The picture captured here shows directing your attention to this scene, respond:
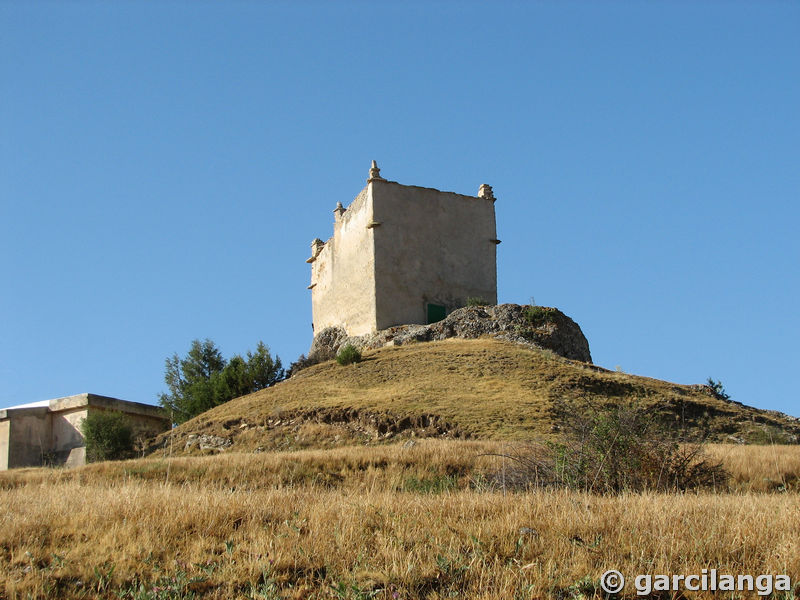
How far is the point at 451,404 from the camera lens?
2122 cm

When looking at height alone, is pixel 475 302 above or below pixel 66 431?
above

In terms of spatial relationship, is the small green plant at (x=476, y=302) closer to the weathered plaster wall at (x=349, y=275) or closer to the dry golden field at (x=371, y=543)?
the weathered plaster wall at (x=349, y=275)

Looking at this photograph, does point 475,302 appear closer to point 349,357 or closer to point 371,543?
point 349,357

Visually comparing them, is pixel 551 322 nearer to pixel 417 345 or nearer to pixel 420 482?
pixel 417 345

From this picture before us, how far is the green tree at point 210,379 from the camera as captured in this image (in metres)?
30.3

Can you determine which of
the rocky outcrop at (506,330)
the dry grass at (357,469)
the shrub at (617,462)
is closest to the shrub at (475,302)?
the rocky outcrop at (506,330)

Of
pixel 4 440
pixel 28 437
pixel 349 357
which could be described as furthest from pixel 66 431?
pixel 349 357

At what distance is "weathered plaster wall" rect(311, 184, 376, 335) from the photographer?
33.1m

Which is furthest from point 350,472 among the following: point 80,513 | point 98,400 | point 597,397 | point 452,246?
point 452,246

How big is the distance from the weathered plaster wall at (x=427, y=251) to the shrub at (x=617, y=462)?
20.9 meters

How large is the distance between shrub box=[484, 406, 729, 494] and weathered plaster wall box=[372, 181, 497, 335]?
20.9m

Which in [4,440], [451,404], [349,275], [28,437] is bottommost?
[4,440]

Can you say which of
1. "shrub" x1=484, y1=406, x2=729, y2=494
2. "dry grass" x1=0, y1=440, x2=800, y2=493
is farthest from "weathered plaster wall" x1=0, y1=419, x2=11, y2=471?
"shrub" x1=484, y1=406, x2=729, y2=494

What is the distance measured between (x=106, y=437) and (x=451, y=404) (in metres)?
9.76
